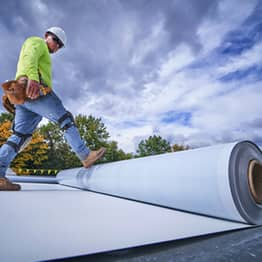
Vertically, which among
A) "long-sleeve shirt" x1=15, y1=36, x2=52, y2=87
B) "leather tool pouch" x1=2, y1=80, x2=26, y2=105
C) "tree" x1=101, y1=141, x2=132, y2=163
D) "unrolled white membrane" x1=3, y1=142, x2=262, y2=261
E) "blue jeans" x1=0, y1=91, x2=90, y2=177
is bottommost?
"unrolled white membrane" x1=3, y1=142, x2=262, y2=261

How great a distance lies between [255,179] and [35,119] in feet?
5.61

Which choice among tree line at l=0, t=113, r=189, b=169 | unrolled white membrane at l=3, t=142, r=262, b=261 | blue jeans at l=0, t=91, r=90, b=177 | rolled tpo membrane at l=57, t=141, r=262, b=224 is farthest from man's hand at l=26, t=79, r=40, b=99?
tree line at l=0, t=113, r=189, b=169

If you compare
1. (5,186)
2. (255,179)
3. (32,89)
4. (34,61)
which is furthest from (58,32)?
(255,179)

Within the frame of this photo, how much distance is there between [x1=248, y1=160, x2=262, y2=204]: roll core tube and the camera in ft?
2.40

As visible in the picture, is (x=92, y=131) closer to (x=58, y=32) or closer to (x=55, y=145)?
(x=55, y=145)

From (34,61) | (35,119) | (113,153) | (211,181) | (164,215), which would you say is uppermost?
(113,153)

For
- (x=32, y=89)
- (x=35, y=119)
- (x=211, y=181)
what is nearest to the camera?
(x=211, y=181)

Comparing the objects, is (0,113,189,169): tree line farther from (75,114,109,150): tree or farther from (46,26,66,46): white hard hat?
(46,26,66,46): white hard hat

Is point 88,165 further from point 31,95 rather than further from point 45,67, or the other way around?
point 45,67

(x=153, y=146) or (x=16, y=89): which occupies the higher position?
(x=153, y=146)

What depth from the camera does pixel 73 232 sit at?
555 mm

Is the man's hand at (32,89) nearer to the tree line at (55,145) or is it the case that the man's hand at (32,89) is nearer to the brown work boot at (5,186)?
the brown work boot at (5,186)

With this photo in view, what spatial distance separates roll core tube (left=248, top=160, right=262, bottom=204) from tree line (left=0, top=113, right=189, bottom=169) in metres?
9.19

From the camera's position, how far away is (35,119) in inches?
67.9
